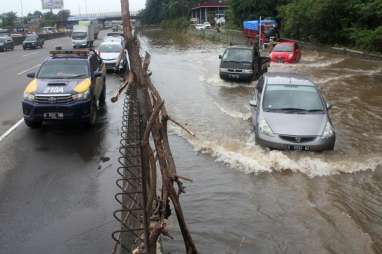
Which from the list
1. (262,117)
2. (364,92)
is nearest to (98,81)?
(262,117)

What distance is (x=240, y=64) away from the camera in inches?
953

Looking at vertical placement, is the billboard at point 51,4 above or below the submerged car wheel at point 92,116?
above

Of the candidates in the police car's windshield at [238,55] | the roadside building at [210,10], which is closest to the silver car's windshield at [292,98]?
the police car's windshield at [238,55]

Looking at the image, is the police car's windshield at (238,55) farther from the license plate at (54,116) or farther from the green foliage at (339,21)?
the green foliage at (339,21)

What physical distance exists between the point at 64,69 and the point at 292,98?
20.9 ft

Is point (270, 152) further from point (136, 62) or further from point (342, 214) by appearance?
point (136, 62)

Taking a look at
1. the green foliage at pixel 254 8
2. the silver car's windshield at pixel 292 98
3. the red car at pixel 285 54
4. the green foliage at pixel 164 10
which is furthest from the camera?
the green foliage at pixel 164 10

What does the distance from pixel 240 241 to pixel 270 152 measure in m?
4.13

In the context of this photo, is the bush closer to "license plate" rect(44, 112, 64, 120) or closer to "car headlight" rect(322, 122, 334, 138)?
"car headlight" rect(322, 122, 334, 138)

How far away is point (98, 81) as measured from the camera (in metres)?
15.2

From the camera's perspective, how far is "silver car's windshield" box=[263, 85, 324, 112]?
12438 millimetres

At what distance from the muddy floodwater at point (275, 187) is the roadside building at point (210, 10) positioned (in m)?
105

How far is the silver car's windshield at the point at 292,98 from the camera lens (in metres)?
12.4

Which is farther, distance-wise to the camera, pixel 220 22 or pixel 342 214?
pixel 220 22
